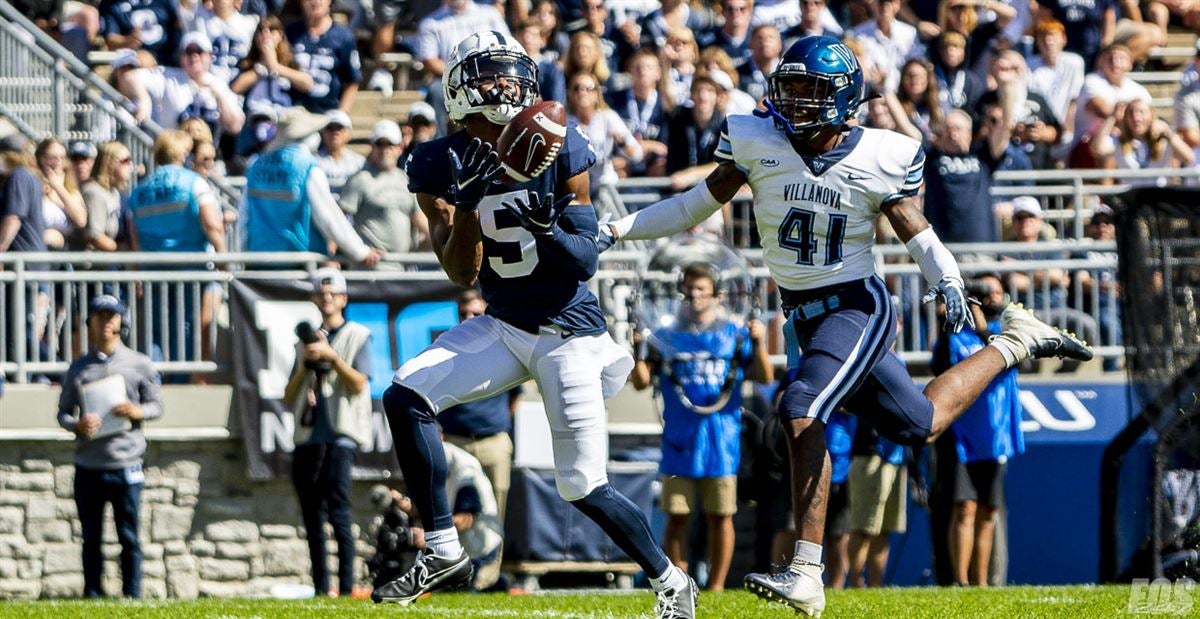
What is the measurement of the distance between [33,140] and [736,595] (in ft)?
23.7

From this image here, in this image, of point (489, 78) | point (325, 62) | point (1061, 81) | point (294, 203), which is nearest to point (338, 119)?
point (294, 203)

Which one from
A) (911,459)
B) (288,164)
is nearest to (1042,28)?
(911,459)

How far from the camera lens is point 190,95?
14141mm

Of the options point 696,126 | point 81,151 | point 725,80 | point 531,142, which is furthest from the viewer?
point 725,80

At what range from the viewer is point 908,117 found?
46.1ft

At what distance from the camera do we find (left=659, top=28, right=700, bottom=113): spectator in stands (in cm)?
1427

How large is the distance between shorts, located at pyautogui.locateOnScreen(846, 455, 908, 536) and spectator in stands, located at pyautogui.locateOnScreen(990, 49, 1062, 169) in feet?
13.6

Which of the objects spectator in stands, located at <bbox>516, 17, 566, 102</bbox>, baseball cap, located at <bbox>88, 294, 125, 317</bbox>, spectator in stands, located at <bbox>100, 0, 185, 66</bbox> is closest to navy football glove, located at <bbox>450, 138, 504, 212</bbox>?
baseball cap, located at <bbox>88, 294, 125, 317</bbox>

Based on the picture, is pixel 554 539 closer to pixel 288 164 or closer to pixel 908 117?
pixel 288 164

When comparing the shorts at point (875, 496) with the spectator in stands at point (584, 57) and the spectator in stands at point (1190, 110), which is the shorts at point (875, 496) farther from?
the spectator in stands at point (1190, 110)

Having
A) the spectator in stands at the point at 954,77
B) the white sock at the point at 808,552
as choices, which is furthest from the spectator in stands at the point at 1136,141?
the white sock at the point at 808,552

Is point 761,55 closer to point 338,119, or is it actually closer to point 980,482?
point 338,119

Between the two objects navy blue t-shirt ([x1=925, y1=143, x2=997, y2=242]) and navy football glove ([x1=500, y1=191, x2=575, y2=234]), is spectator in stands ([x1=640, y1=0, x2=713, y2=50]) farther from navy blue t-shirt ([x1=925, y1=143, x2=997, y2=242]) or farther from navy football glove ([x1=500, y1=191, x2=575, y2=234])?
navy football glove ([x1=500, y1=191, x2=575, y2=234])

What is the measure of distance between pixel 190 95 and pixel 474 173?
8.34m
